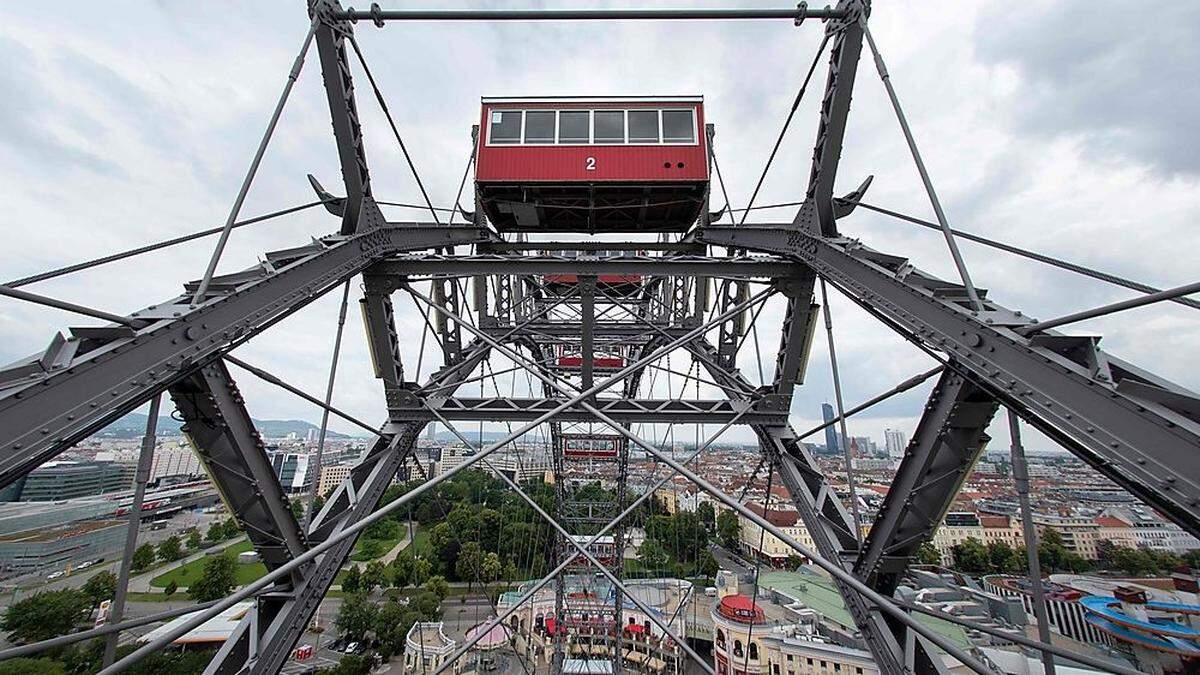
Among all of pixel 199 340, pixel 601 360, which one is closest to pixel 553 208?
pixel 199 340

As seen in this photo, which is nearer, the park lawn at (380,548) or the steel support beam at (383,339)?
the steel support beam at (383,339)

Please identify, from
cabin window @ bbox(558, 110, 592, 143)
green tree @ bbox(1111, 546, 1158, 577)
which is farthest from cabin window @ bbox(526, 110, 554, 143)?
green tree @ bbox(1111, 546, 1158, 577)

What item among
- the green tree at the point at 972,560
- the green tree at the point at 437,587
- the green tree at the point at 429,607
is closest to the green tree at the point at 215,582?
the green tree at the point at 429,607

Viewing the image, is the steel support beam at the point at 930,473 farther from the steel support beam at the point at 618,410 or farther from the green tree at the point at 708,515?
the green tree at the point at 708,515

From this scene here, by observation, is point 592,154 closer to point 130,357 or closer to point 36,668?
point 130,357

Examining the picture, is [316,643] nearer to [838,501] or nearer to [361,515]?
[361,515]

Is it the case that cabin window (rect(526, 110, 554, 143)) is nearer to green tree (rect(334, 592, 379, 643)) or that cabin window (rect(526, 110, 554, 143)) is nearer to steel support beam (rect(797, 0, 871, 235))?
steel support beam (rect(797, 0, 871, 235))

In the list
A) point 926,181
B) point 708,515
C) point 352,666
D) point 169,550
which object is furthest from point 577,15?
point 169,550
